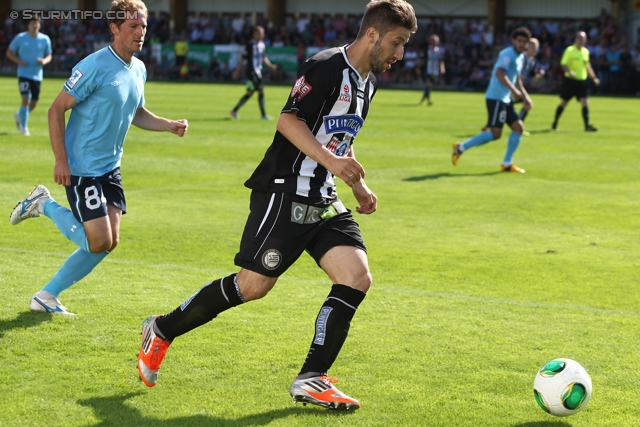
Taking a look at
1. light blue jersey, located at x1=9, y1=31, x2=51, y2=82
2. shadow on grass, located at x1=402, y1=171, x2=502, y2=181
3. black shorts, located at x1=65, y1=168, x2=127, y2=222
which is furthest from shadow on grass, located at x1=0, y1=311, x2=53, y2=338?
light blue jersey, located at x1=9, y1=31, x2=51, y2=82

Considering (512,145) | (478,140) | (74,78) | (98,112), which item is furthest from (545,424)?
(478,140)

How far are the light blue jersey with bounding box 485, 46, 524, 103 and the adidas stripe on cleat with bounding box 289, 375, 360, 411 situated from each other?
34.9ft

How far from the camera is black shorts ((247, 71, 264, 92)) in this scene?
901 inches

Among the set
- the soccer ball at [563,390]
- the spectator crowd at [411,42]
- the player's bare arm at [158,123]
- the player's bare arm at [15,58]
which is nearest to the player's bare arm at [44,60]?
the player's bare arm at [15,58]

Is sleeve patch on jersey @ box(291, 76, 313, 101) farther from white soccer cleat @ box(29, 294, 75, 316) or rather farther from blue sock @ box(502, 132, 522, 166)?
blue sock @ box(502, 132, 522, 166)

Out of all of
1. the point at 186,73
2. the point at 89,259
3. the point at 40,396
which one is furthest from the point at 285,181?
the point at 186,73

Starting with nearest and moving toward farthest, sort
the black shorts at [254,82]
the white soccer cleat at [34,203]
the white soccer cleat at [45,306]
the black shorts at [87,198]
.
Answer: the black shorts at [87,198]
the white soccer cleat at [45,306]
the white soccer cleat at [34,203]
the black shorts at [254,82]

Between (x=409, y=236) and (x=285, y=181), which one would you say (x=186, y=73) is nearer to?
(x=409, y=236)

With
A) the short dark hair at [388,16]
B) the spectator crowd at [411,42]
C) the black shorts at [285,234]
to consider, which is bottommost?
the spectator crowd at [411,42]

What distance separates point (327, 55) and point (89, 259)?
246 centimetres

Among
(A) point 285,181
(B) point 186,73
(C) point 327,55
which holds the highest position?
(C) point 327,55

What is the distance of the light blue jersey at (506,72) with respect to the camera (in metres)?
14.5

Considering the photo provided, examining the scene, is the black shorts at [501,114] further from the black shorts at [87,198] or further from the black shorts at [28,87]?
the black shorts at [87,198]

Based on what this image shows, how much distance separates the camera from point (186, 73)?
147ft
